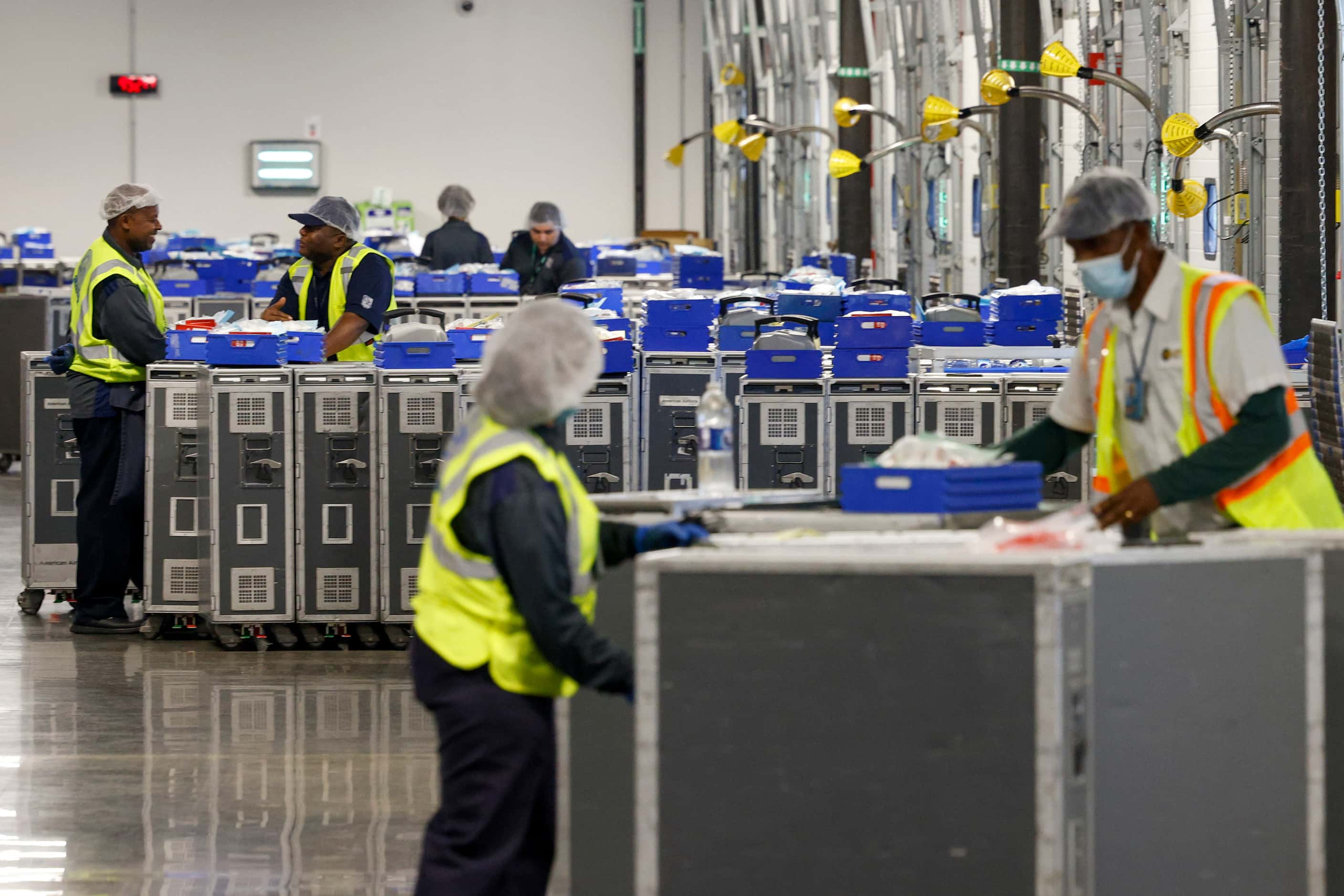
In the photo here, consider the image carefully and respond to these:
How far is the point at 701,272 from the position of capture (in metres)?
18.1

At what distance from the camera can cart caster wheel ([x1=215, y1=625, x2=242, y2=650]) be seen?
29.0 feet

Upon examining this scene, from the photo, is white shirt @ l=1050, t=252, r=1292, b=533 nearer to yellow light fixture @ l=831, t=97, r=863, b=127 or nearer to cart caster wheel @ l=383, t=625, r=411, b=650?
cart caster wheel @ l=383, t=625, r=411, b=650

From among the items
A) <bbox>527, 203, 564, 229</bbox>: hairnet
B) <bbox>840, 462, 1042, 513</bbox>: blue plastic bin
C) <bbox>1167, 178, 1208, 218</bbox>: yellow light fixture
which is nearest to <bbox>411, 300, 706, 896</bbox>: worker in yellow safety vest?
<bbox>840, 462, 1042, 513</bbox>: blue plastic bin

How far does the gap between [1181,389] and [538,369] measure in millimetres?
1429

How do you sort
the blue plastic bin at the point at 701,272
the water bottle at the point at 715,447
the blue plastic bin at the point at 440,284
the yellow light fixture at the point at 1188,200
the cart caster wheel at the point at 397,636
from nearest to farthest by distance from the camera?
the water bottle at the point at 715,447, the cart caster wheel at the point at 397,636, the yellow light fixture at the point at 1188,200, the blue plastic bin at the point at 440,284, the blue plastic bin at the point at 701,272

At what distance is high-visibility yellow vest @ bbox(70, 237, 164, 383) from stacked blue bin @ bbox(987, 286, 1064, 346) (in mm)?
4784

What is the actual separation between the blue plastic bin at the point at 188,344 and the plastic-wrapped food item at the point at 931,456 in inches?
191

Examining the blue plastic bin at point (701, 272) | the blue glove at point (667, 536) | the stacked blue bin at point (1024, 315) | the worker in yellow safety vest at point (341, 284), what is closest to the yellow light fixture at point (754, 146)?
the blue plastic bin at point (701, 272)

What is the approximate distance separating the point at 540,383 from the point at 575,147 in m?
29.1

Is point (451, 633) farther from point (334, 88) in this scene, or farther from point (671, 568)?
point (334, 88)

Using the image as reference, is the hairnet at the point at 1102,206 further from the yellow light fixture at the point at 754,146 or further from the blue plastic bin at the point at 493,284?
the yellow light fixture at the point at 754,146

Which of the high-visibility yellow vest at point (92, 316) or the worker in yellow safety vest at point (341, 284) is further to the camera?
the worker in yellow safety vest at point (341, 284)

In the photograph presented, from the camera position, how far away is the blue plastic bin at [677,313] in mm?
9234

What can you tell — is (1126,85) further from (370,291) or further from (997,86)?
(370,291)
